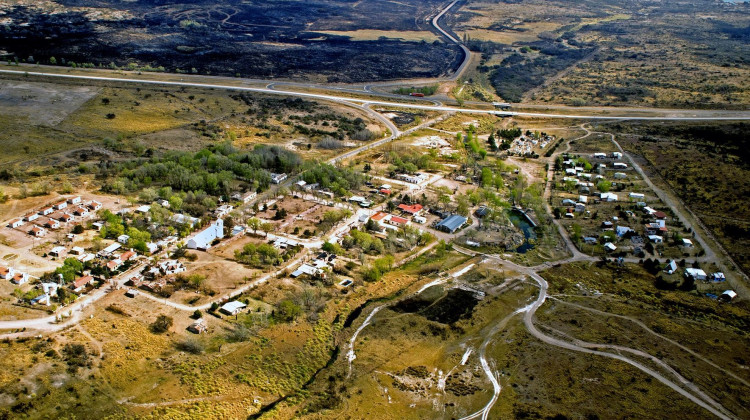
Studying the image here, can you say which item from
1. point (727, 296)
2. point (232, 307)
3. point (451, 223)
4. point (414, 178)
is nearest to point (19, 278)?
point (232, 307)

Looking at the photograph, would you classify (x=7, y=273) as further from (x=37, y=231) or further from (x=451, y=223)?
(x=451, y=223)

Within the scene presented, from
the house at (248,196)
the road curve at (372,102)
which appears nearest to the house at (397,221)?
the house at (248,196)

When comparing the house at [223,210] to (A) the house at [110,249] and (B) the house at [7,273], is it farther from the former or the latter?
(B) the house at [7,273]

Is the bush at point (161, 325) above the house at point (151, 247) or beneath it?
beneath

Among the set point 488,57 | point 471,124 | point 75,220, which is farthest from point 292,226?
point 488,57

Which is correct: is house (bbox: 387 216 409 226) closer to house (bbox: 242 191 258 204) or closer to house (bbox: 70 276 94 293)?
house (bbox: 242 191 258 204)

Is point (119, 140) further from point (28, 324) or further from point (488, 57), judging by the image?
point (488, 57)
